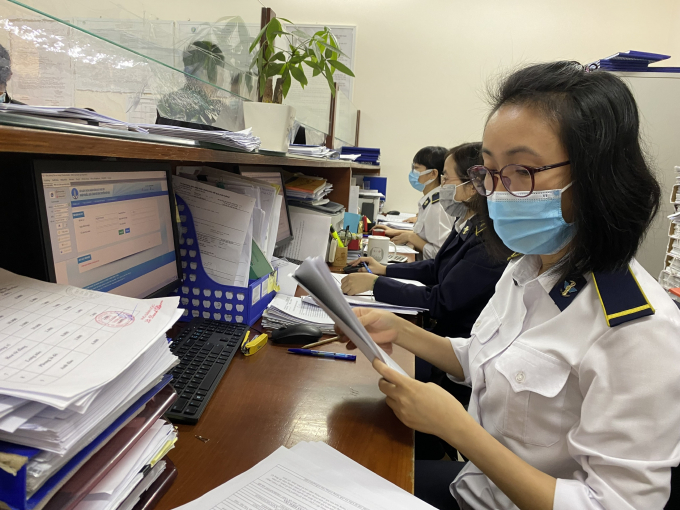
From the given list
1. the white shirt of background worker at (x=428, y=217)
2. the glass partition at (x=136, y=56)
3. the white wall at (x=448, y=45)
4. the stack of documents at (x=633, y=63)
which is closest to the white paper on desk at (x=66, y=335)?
the glass partition at (x=136, y=56)

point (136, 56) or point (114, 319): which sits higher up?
point (136, 56)

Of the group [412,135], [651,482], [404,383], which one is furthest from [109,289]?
[412,135]

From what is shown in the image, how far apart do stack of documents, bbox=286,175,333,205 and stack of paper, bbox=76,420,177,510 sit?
141 centimetres

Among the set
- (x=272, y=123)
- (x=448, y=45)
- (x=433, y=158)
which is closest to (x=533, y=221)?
(x=272, y=123)

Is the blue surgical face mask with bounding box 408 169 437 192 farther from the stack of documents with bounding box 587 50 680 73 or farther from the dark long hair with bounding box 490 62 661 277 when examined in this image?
the dark long hair with bounding box 490 62 661 277

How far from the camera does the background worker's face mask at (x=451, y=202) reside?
2054mm

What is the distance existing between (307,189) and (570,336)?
135 cm

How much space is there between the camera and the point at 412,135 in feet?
14.8

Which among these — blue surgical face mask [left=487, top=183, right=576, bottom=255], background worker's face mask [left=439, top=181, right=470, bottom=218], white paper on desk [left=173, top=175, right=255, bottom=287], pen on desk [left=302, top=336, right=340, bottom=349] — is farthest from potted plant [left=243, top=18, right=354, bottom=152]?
background worker's face mask [left=439, top=181, right=470, bottom=218]

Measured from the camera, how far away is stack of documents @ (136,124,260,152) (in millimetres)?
776

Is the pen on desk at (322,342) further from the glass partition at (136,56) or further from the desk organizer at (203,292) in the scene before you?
the glass partition at (136,56)

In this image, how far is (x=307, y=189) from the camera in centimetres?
188

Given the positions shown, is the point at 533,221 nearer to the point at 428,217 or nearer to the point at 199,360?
the point at 199,360

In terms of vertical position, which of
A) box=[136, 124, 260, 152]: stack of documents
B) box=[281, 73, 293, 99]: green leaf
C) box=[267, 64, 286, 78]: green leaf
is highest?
box=[267, 64, 286, 78]: green leaf
